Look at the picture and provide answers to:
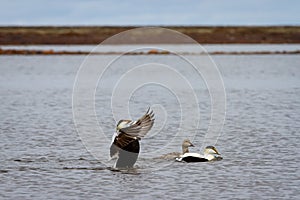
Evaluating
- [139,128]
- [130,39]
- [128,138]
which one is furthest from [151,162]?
[130,39]

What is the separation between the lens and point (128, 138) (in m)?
12.8

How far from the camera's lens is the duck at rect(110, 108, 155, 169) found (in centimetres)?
1258

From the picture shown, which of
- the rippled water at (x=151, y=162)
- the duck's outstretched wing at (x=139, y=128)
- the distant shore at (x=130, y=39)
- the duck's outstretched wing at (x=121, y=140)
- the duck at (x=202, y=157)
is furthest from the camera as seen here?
the distant shore at (x=130, y=39)

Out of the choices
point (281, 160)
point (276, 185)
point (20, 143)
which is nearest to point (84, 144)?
point (20, 143)

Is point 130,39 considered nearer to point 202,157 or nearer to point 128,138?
point 202,157

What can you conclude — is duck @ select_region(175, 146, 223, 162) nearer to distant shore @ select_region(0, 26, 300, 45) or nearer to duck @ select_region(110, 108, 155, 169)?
duck @ select_region(110, 108, 155, 169)

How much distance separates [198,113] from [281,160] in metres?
8.17

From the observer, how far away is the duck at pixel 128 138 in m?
12.6

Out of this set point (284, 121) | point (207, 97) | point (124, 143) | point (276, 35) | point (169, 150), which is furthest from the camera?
point (276, 35)

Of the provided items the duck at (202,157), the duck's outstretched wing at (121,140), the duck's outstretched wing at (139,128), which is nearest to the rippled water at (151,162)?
the duck at (202,157)

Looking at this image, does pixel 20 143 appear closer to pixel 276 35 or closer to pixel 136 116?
pixel 136 116

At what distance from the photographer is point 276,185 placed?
11.7m

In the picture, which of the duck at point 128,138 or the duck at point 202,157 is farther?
the duck at point 202,157

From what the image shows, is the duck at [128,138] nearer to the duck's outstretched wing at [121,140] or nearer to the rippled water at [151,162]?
the duck's outstretched wing at [121,140]
